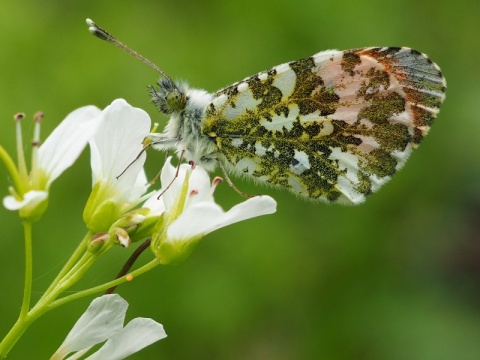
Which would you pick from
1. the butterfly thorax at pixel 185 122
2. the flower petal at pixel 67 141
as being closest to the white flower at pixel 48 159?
the flower petal at pixel 67 141

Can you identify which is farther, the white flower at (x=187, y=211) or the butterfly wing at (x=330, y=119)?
the butterfly wing at (x=330, y=119)

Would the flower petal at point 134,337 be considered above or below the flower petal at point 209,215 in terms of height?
below

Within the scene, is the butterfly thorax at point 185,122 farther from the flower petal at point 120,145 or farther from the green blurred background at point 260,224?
the green blurred background at point 260,224

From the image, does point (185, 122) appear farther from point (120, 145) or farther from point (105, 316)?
point (105, 316)

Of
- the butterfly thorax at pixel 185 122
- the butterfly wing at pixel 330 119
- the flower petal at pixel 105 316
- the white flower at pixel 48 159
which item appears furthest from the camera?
the butterfly wing at pixel 330 119

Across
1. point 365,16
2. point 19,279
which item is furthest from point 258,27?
point 19,279

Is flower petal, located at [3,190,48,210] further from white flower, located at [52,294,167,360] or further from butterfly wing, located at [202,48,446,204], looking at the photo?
butterfly wing, located at [202,48,446,204]

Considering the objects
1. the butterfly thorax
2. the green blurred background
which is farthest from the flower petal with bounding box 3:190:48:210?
the green blurred background
